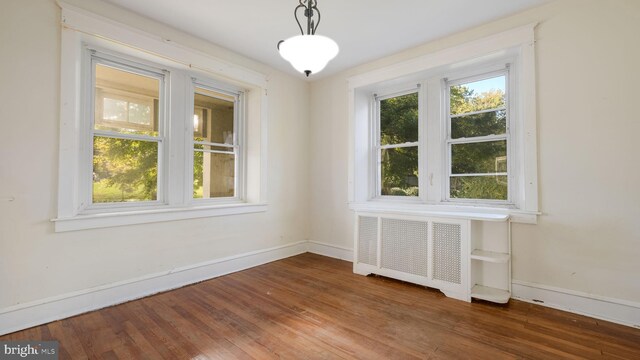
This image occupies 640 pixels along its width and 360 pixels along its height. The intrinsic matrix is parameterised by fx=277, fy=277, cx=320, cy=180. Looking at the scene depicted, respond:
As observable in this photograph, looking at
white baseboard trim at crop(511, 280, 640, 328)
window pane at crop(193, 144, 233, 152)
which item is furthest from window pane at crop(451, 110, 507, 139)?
window pane at crop(193, 144, 233, 152)

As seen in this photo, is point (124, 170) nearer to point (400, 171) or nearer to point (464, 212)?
point (400, 171)

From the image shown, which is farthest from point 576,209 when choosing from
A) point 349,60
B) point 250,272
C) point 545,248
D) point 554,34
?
point 250,272

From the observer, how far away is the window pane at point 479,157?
3098mm

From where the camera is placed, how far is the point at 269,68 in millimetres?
4074

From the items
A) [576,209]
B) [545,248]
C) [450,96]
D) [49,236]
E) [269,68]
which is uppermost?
[269,68]

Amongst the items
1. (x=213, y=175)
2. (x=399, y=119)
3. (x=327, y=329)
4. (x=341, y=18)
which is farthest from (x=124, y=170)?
(x=399, y=119)

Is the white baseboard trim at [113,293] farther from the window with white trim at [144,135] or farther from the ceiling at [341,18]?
the ceiling at [341,18]

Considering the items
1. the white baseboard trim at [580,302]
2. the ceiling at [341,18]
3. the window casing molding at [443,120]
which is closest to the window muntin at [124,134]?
the ceiling at [341,18]

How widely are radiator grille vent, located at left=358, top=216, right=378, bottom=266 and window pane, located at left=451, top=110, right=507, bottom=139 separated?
1.49m

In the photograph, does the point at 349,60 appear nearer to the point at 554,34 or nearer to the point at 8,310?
the point at 554,34

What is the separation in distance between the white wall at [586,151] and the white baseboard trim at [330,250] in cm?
208

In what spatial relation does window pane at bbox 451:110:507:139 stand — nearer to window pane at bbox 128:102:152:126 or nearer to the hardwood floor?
the hardwood floor

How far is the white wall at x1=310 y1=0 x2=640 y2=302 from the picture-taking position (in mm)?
2305

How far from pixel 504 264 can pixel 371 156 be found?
85.1 inches
